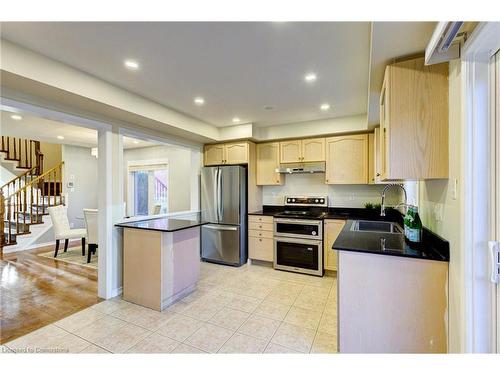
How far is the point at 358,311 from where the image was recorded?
164 centimetres

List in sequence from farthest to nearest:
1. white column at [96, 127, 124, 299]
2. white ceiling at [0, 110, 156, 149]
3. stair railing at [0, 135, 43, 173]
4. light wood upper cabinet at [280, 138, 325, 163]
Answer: stair railing at [0, 135, 43, 173] < light wood upper cabinet at [280, 138, 325, 163] < white ceiling at [0, 110, 156, 149] < white column at [96, 127, 124, 299]

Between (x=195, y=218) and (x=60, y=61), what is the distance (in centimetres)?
293

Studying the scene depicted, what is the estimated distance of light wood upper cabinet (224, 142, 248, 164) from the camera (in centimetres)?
402

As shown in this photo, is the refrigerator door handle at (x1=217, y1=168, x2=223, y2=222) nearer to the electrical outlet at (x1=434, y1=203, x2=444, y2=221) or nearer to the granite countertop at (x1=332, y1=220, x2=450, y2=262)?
the granite countertop at (x1=332, y1=220, x2=450, y2=262)

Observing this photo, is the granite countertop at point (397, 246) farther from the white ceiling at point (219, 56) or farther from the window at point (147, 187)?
the window at point (147, 187)

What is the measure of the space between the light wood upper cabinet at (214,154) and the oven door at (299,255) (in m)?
1.75

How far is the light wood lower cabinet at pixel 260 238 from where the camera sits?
3.84 metres

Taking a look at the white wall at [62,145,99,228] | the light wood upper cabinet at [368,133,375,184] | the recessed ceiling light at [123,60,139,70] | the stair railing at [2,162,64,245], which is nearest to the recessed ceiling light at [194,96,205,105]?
the recessed ceiling light at [123,60,139,70]

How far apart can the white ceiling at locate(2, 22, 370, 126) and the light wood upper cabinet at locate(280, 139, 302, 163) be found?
105 centimetres

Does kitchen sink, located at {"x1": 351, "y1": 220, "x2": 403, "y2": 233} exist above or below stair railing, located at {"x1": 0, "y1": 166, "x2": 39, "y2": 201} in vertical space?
below

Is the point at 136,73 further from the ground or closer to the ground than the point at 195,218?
further from the ground

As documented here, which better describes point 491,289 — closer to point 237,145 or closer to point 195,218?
point 237,145

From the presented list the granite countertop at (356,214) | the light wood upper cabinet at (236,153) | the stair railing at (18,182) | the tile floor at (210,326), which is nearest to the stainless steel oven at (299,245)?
the granite countertop at (356,214)
